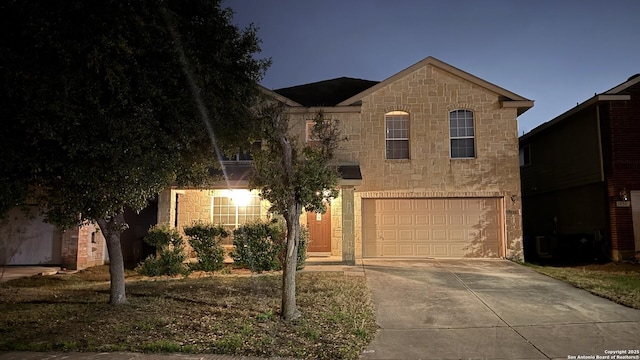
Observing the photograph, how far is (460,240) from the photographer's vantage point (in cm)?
1531

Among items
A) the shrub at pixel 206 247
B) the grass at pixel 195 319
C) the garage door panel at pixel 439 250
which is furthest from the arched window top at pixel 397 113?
the shrub at pixel 206 247

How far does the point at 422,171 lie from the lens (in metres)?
15.2

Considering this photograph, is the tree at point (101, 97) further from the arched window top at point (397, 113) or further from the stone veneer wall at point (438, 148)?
the arched window top at point (397, 113)

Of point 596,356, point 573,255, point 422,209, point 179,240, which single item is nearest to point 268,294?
point 179,240

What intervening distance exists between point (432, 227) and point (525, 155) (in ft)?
27.9

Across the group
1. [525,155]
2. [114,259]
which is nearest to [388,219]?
[114,259]

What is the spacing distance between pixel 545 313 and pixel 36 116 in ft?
29.4

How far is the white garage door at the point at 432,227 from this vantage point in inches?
602

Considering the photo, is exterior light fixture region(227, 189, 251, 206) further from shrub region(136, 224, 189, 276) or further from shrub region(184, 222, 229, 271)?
shrub region(136, 224, 189, 276)

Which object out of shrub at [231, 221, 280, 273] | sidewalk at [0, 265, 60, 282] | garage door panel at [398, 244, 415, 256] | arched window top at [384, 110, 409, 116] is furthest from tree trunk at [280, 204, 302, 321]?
sidewalk at [0, 265, 60, 282]

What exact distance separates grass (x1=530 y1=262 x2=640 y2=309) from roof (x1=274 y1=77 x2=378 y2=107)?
9.83 meters

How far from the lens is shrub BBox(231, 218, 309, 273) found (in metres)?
12.9

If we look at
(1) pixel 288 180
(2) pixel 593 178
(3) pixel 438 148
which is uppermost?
(3) pixel 438 148

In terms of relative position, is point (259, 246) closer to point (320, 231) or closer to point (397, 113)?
point (320, 231)
